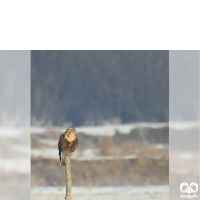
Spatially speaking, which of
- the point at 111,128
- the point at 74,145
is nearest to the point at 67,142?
the point at 74,145

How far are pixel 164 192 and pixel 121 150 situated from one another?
827mm

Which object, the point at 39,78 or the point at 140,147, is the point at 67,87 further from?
the point at 140,147

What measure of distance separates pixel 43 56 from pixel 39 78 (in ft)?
0.98

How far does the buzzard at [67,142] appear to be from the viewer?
30.1 feet

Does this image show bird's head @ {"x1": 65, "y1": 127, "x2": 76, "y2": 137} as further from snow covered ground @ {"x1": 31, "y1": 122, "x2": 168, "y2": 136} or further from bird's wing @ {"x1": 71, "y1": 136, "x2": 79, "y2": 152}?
snow covered ground @ {"x1": 31, "y1": 122, "x2": 168, "y2": 136}

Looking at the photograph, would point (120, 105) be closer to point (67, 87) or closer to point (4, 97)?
point (67, 87)

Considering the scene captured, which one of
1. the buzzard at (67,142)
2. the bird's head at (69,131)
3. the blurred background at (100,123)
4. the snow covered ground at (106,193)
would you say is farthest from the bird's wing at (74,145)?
the snow covered ground at (106,193)

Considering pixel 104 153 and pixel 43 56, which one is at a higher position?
pixel 43 56

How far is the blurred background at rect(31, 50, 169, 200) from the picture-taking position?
9.50m

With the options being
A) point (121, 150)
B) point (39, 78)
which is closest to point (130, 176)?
point (121, 150)

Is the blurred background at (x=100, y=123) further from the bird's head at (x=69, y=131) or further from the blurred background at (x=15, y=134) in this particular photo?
the bird's head at (x=69, y=131)

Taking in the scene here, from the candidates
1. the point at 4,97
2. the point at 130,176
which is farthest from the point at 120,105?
the point at 4,97

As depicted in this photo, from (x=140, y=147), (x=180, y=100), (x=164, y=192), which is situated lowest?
(x=164, y=192)

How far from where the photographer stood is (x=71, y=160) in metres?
9.57
